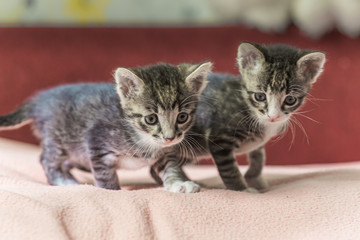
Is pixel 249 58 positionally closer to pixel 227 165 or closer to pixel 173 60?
pixel 227 165

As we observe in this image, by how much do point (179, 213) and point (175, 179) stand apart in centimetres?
37

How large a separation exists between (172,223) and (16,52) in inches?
72.6

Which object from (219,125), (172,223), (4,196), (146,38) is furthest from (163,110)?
(146,38)

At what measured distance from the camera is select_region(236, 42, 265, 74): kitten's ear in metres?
1.68

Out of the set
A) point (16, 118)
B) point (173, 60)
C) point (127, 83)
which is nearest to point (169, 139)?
point (127, 83)

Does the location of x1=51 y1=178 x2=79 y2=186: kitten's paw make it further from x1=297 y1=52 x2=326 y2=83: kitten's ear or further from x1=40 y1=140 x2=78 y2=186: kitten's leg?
x1=297 y1=52 x2=326 y2=83: kitten's ear

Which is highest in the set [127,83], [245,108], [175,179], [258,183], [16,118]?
[127,83]

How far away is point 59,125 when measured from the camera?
6.29 feet

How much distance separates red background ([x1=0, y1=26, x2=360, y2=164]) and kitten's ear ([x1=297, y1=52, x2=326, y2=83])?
1.02 metres

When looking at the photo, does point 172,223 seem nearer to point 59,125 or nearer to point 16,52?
point 59,125

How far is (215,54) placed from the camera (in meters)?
2.79

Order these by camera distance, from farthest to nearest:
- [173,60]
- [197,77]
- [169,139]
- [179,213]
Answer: [173,60], [197,77], [169,139], [179,213]

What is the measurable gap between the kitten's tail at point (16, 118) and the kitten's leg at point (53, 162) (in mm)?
148

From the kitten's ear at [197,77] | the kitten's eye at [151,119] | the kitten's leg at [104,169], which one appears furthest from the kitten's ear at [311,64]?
the kitten's leg at [104,169]
